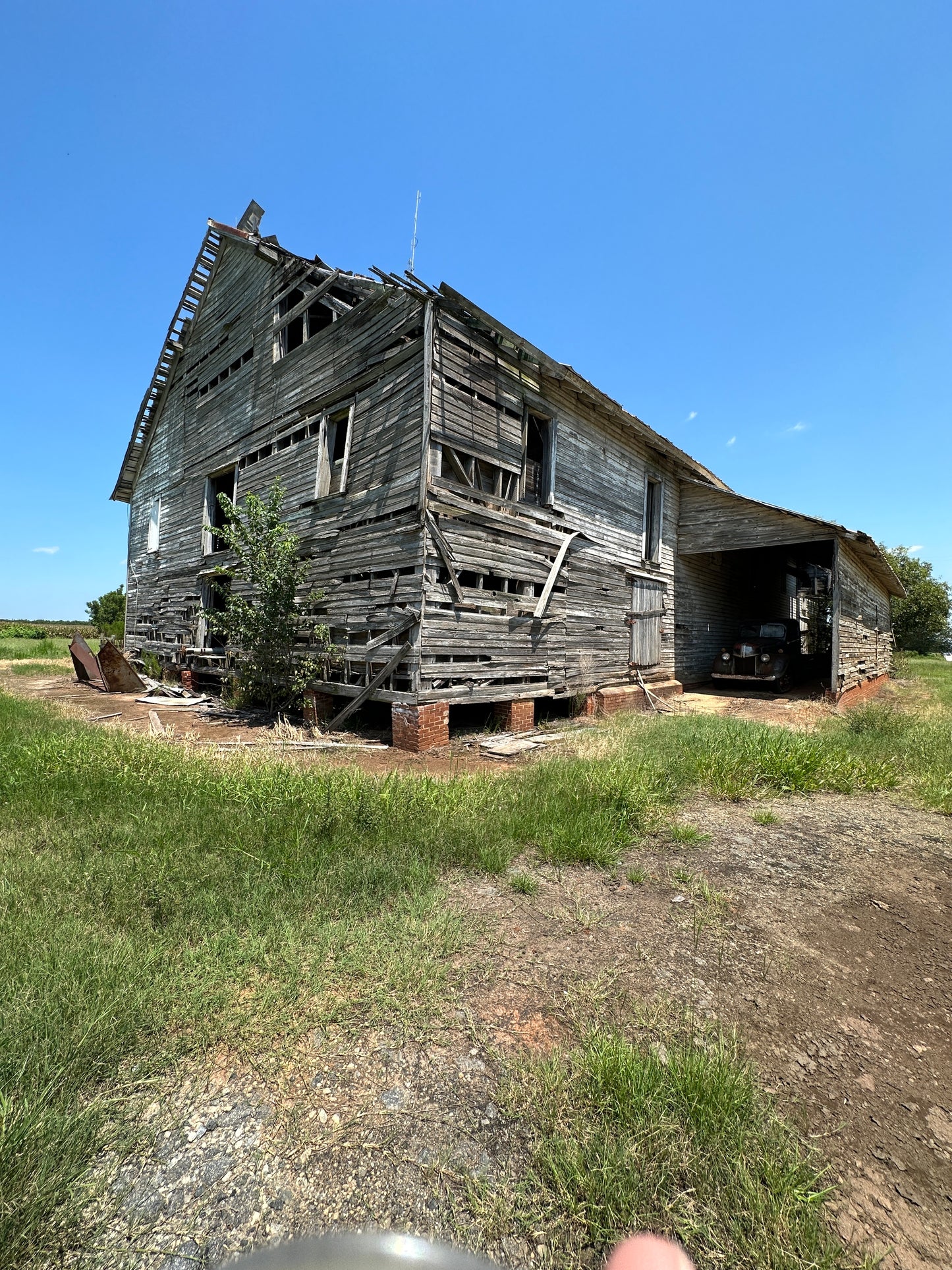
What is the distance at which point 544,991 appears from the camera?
2666 millimetres

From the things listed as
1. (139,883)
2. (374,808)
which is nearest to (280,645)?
(374,808)

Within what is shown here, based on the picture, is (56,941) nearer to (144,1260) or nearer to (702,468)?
(144,1260)

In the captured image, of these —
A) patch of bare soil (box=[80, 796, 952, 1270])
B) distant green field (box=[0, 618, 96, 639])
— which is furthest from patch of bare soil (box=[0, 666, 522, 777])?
distant green field (box=[0, 618, 96, 639])

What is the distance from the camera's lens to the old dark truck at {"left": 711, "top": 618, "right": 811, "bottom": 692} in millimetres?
15984

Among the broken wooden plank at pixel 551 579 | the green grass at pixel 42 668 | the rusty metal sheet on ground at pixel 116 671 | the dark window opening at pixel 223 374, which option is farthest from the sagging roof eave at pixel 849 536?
the green grass at pixel 42 668

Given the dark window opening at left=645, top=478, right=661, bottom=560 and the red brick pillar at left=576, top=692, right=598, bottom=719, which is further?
the dark window opening at left=645, top=478, right=661, bottom=560

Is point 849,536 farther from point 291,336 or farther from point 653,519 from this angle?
point 291,336

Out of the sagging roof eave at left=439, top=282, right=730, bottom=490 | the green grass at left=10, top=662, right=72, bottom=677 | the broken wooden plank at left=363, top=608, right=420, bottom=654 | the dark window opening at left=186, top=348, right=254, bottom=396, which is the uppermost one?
the dark window opening at left=186, top=348, right=254, bottom=396

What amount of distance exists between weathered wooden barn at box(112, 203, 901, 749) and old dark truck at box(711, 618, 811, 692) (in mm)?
874

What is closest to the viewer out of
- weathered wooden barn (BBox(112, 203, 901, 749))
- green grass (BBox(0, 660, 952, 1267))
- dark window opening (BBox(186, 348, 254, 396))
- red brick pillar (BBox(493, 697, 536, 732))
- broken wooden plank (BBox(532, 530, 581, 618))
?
green grass (BBox(0, 660, 952, 1267))

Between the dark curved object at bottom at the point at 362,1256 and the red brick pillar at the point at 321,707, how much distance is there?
31.6 ft

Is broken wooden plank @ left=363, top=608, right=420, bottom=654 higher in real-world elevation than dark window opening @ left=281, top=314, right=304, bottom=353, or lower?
lower

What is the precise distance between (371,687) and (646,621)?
8.77 metres

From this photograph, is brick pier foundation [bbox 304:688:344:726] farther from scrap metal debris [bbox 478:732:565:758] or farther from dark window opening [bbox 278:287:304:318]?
dark window opening [bbox 278:287:304:318]
